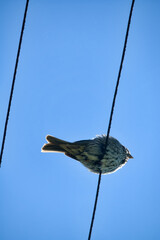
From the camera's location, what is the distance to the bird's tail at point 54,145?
4.62 meters

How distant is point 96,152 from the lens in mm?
4461

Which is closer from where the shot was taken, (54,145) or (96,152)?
(96,152)

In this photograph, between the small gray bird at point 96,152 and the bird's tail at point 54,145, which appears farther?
the bird's tail at point 54,145

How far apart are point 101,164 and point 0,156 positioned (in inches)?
69.0

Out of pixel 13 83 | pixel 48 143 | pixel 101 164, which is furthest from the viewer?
pixel 48 143

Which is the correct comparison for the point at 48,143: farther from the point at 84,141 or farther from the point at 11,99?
the point at 11,99

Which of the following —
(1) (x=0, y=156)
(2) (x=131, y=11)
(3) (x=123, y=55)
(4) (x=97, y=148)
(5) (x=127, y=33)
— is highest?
(2) (x=131, y=11)

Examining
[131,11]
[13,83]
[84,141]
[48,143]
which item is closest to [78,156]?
[84,141]

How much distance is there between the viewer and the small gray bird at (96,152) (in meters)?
4.44

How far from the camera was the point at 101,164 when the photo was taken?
4.45 meters

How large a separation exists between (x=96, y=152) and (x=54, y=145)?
27.9 inches

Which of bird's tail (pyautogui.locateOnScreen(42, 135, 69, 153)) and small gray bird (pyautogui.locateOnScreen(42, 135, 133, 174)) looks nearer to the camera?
small gray bird (pyautogui.locateOnScreen(42, 135, 133, 174))

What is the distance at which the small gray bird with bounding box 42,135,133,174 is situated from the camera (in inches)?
175

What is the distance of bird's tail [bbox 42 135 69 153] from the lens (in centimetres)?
462
